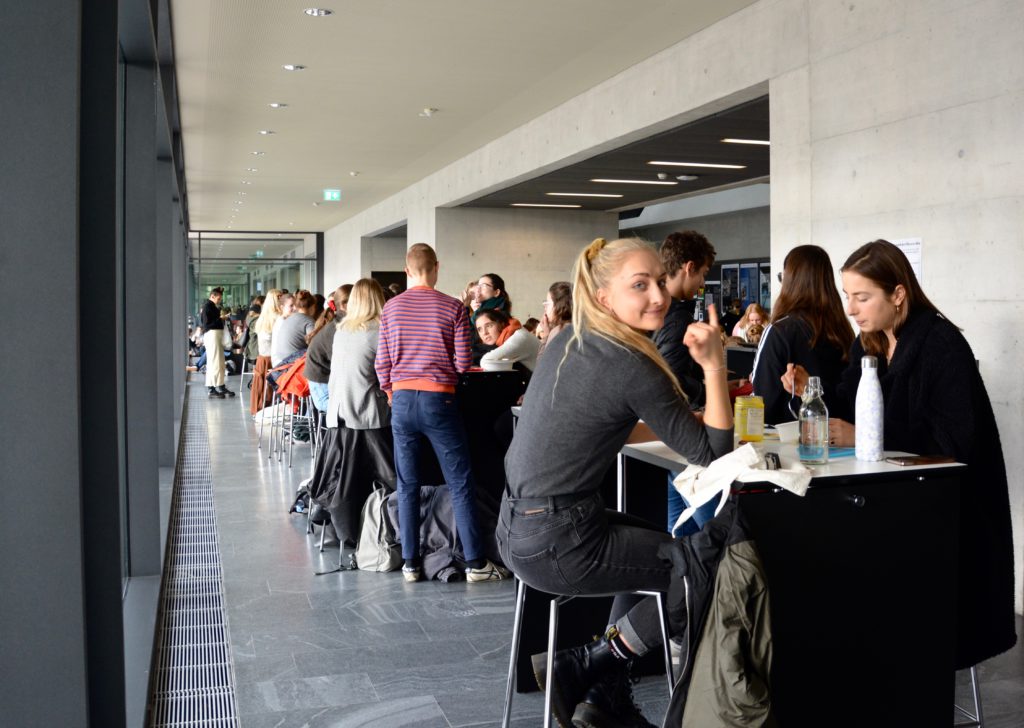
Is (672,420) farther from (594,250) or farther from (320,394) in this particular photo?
(320,394)

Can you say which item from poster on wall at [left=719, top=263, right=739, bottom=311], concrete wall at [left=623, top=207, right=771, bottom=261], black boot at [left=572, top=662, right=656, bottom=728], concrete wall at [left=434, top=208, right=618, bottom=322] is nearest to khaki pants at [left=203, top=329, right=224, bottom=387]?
concrete wall at [left=434, top=208, right=618, bottom=322]

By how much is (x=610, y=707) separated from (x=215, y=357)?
12330mm

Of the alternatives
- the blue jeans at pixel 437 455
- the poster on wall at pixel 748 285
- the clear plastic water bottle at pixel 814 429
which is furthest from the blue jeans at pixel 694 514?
the poster on wall at pixel 748 285

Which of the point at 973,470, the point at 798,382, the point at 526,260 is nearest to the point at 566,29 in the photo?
the point at 798,382

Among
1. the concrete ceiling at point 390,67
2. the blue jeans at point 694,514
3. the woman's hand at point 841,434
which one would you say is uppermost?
the concrete ceiling at point 390,67

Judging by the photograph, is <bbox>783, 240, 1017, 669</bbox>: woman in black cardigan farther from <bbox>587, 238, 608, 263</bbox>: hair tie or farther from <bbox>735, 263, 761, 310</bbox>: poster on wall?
<bbox>735, 263, 761, 310</bbox>: poster on wall

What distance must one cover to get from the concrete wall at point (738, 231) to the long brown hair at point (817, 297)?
1400 cm

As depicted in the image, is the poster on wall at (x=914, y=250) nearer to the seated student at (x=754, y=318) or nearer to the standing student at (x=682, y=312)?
the standing student at (x=682, y=312)

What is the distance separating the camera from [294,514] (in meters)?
6.15

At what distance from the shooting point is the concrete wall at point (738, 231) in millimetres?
17672

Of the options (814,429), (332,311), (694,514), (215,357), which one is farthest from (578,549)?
(215,357)

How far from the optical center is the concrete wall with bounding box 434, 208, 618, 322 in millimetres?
14750

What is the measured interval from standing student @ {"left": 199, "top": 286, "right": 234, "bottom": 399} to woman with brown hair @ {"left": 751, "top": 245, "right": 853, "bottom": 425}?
1146 cm

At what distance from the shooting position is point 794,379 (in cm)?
318
